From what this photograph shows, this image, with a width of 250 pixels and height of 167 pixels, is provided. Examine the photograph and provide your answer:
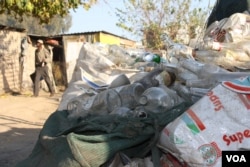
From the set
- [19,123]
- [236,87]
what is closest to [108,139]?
[236,87]

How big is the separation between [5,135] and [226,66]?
159 inches

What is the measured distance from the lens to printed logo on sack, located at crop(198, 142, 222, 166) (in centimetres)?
135

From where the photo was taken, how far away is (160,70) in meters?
2.33

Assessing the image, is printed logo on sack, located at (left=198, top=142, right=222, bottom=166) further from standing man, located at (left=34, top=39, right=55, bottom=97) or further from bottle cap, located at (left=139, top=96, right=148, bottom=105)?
standing man, located at (left=34, top=39, right=55, bottom=97)

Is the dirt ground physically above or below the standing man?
below

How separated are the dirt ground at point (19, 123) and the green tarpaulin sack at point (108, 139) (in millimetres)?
2669

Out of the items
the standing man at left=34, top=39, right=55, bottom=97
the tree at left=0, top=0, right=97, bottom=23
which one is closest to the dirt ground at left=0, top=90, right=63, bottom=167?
the standing man at left=34, top=39, right=55, bottom=97

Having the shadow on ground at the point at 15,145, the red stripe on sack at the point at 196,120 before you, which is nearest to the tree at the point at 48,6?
the shadow on ground at the point at 15,145

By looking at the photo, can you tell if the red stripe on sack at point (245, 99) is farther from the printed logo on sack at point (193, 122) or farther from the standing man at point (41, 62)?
the standing man at point (41, 62)

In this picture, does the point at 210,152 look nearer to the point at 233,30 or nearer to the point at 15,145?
the point at 233,30

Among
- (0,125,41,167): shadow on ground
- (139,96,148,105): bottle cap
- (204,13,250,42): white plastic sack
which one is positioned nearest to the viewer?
(139,96,148,105): bottle cap

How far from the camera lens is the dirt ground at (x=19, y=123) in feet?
15.3

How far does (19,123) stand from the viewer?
6613 mm

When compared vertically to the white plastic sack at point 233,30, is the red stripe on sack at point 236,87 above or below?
below
